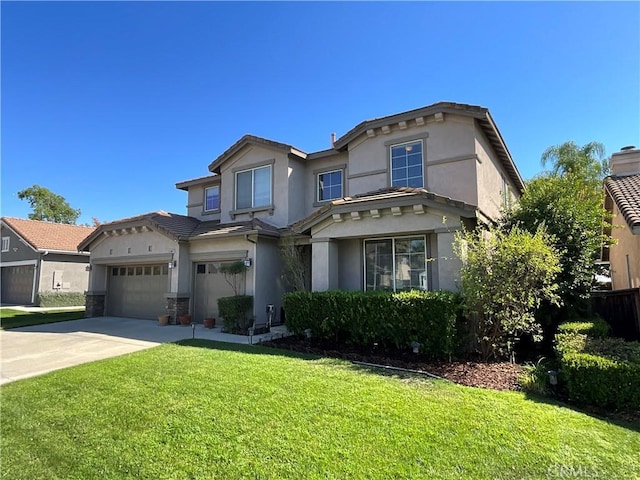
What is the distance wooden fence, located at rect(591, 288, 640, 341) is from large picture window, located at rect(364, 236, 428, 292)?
563 cm

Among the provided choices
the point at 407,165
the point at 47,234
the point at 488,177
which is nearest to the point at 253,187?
the point at 407,165

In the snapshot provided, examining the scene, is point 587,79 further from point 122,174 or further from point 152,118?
point 122,174

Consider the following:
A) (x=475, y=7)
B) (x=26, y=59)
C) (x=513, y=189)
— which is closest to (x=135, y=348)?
(x=26, y=59)

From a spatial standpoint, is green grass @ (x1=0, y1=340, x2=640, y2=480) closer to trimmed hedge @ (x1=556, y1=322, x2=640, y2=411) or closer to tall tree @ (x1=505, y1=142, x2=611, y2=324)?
trimmed hedge @ (x1=556, y1=322, x2=640, y2=411)

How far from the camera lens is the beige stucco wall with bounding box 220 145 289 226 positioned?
14859mm

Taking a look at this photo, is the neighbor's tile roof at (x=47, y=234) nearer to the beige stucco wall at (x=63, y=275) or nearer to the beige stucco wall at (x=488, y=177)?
the beige stucco wall at (x=63, y=275)

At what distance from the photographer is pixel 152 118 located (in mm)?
17969

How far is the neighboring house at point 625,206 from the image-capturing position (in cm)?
933

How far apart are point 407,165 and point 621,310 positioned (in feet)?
25.9

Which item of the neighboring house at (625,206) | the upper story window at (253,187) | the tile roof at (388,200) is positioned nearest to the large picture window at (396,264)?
the tile roof at (388,200)

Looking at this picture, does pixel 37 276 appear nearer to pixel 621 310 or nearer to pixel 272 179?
pixel 272 179

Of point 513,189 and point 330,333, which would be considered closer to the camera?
point 330,333

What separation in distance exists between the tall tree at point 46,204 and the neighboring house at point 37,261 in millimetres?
30500

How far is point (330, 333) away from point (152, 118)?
14.8 meters
